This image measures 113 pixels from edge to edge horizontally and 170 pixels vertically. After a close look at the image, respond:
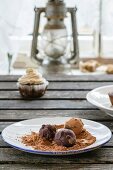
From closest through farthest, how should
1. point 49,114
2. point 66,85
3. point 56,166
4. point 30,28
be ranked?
point 56,166
point 49,114
point 66,85
point 30,28

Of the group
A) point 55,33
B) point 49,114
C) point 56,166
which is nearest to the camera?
point 56,166

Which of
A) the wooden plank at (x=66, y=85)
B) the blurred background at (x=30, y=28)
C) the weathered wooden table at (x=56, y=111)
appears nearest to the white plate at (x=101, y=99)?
the weathered wooden table at (x=56, y=111)

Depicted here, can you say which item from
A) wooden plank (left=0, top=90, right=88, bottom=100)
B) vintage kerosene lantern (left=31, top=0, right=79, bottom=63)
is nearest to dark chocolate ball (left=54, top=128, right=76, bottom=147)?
wooden plank (left=0, top=90, right=88, bottom=100)

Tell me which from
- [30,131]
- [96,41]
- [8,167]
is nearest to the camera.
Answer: [8,167]

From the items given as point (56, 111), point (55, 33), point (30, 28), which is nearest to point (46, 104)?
point (56, 111)

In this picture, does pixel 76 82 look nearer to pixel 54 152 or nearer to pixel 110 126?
pixel 110 126

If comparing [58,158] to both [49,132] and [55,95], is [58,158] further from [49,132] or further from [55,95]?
[55,95]

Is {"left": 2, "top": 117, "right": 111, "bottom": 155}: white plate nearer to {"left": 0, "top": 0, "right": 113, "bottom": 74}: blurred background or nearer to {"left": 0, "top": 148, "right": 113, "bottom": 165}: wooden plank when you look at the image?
{"left": 0, "top": 148, "right": 113, "bottom": 165}: wooden plank

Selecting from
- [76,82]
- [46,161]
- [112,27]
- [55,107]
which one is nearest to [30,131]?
[46,161]
